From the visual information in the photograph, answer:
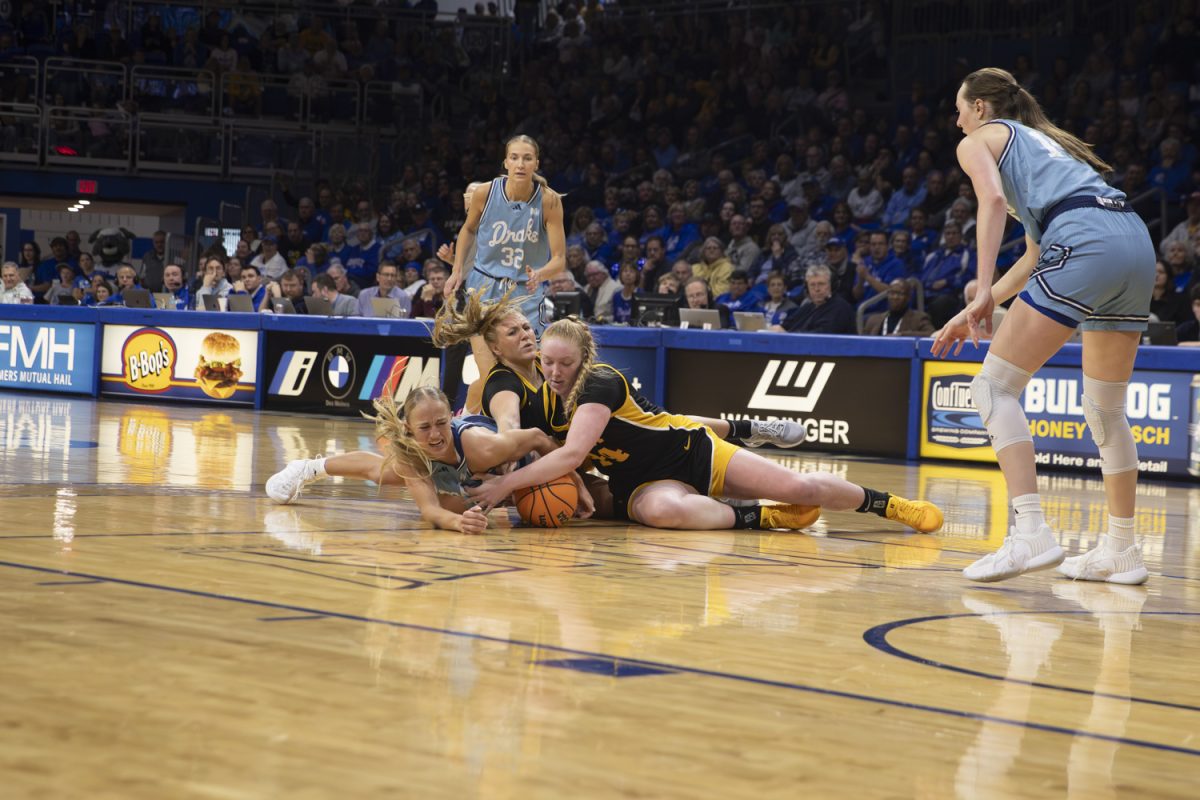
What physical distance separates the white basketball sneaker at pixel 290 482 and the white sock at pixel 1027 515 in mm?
2952

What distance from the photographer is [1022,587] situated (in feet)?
14.9

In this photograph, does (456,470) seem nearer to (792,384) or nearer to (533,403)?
(533,403)

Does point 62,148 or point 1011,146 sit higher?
point 62,148

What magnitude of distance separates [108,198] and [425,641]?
20.7 metres

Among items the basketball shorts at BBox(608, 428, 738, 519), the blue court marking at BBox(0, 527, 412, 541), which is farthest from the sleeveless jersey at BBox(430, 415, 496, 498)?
the basketball shorts at BBox(608, 428, 738, 519)

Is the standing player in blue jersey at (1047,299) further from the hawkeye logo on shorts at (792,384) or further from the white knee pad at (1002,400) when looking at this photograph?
the hawkeye logo on shorts at (792,384)

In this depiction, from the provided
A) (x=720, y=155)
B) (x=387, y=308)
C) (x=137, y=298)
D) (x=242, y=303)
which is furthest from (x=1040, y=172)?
(x=720, y=155)

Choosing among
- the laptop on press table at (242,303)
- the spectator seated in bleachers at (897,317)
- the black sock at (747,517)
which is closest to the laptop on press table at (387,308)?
the laptop on press table at (242,303)

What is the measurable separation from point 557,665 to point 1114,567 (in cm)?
252

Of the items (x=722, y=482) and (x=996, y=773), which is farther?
(x=722, y=482)

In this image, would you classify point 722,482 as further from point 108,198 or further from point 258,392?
point 108,198

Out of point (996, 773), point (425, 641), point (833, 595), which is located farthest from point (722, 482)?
point (996, 773)

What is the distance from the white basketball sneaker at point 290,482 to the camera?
Result: 5961 millimetres

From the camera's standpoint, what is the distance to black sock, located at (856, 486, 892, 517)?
5.94 metres
